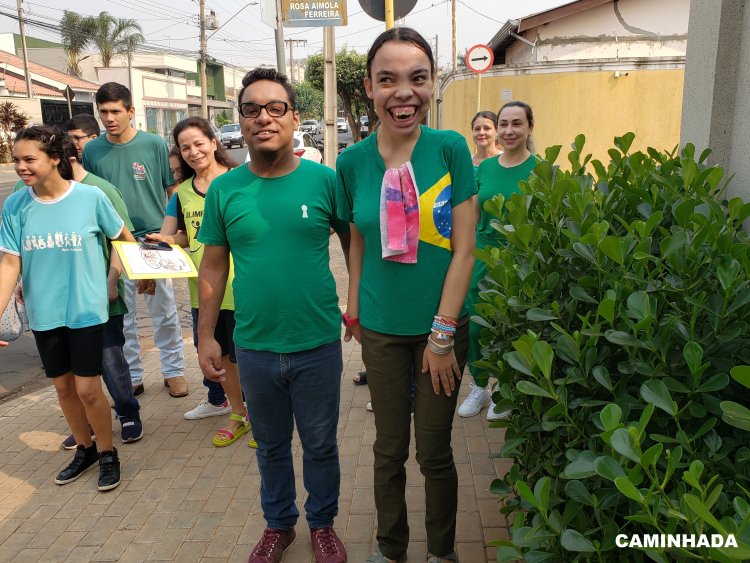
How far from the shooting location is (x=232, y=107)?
210 ft

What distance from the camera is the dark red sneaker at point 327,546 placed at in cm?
285

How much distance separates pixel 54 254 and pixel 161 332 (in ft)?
5.24

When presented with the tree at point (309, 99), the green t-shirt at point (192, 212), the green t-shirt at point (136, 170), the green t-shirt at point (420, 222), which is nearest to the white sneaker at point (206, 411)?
the green t-shirt at point (192, 212)

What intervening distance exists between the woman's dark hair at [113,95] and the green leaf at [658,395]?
4.16m

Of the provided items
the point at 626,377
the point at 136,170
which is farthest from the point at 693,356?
the point at 136,170

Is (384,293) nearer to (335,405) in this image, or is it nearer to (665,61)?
(335,405)

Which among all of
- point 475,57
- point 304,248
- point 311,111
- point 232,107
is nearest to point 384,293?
point 304,248

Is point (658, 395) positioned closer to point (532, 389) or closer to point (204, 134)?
point (532, 389)

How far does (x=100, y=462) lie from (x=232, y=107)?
64384 mm

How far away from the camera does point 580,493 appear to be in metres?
1.33

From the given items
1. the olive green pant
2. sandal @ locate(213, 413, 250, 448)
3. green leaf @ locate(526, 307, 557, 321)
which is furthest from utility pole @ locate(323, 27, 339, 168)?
green leaf @ locate(526, 307, 557, 321)

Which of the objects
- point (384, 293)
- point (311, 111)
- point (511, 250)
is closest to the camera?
point (511, 250)

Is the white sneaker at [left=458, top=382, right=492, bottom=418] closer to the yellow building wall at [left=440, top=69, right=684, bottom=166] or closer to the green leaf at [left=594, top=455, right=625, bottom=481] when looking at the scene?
the green leaf at [left=594, top=455, right=625, bottom=481]

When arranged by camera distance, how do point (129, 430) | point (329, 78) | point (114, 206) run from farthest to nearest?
point (329, 78) < point (129, 430) < point (114, 206)
